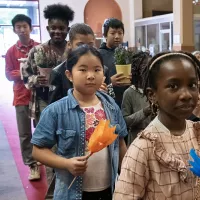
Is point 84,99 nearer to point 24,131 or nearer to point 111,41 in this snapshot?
point 111,41

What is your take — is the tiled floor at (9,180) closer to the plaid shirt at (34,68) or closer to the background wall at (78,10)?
the plaid shirt at (34,68)

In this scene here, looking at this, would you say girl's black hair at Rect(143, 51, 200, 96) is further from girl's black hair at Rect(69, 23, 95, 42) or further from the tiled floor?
the tiled floor

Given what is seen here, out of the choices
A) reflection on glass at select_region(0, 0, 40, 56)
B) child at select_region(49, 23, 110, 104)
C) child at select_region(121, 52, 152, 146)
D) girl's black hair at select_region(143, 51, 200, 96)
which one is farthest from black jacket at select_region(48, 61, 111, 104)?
reflection on glass at select_region(0, 0, 40, 56)

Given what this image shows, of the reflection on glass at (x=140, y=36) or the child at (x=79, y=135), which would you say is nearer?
the child at (x=79, y=135)

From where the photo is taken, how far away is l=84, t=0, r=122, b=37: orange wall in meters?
11.9

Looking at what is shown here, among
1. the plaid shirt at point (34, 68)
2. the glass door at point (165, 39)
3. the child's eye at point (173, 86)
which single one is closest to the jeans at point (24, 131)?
the plaid shirt at point (34, 68)

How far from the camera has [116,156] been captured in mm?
1518

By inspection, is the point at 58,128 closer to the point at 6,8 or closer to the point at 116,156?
the point at 116,156

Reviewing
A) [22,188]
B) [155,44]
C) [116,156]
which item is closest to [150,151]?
[116,156]

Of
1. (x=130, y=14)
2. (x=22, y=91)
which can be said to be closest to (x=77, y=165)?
(x=22, y=91)

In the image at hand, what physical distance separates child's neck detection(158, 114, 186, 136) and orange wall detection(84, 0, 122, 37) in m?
11.1

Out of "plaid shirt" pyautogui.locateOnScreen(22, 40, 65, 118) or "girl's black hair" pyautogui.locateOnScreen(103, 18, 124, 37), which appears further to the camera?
"girl's black hair" pyautogui.locateOnScreen(103, 18, 124, 37)

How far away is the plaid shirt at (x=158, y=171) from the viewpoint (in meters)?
0.97

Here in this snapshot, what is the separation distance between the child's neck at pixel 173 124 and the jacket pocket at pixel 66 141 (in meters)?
0.53
